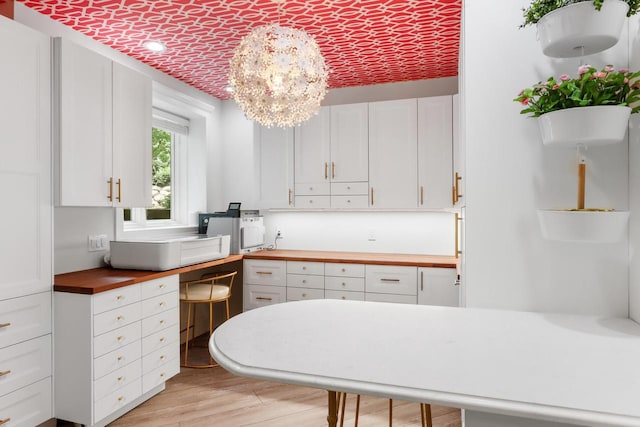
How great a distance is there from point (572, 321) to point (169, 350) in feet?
8.42

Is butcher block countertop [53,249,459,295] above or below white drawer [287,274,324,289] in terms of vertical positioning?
above

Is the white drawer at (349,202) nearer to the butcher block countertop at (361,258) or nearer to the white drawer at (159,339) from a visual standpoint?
the butcher block countertop at (361,258)

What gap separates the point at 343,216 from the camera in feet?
13.7

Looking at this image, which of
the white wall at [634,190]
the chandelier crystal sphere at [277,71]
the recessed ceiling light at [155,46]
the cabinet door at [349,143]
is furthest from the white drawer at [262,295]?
the white wall at [634,190]

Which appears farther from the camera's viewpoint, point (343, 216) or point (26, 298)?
point (343, 216)

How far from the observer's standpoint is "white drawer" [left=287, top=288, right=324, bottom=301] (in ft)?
12.1

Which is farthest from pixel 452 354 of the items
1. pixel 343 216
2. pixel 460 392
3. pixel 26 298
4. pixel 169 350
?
pixel 343 216

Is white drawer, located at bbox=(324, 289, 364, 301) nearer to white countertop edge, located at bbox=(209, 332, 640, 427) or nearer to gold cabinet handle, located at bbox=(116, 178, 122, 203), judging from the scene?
gold cabinet handle, located at bbox=(116, 178, 122, 203)

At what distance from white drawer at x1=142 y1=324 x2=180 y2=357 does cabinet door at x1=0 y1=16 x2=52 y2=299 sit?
707 millimetres

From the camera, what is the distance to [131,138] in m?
2.88

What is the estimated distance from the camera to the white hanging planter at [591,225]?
1.10m

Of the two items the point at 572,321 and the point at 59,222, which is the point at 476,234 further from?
the point at 59,222

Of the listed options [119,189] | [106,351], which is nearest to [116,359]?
[106,351]

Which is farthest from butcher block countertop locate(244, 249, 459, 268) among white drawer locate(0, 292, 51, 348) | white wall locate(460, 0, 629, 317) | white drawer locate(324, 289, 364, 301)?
white wall locate(460, 0, 629, 317)
